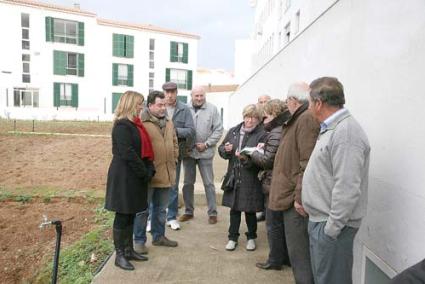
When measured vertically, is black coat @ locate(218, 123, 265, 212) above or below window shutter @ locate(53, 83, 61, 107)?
below

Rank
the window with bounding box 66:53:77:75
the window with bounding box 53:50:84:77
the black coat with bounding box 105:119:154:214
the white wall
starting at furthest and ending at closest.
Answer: the window with bounding box 66:53:77:75
the window with bounding box 53:50:84:77
the black coat with bounding box 105:119:154:214
the white wall

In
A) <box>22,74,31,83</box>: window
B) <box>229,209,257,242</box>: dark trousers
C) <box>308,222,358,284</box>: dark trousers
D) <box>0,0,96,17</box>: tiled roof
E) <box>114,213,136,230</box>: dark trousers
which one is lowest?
<box>229,209,257,242</box>: dark trousers

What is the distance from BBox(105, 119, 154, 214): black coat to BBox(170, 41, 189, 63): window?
138 feet

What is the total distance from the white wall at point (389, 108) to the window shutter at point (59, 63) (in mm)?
36926

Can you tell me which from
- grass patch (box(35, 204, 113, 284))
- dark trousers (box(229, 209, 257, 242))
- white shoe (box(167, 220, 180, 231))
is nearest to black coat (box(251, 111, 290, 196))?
dark trousers (box(229, 209, 257, 242))

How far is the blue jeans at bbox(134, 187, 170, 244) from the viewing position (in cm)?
448

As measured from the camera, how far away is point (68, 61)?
124ft

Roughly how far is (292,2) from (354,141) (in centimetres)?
1453

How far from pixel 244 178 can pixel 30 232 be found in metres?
3.39

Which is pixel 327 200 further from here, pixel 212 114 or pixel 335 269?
pixel 212 114

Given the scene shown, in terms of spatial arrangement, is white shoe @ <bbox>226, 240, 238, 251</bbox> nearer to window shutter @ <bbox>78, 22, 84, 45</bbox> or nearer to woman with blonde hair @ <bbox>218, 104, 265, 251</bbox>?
woman with blonde hair @ <bbox>218, 104, 265, 251</bbox>

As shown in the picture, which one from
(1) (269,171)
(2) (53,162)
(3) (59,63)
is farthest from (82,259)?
(3) (59,63)

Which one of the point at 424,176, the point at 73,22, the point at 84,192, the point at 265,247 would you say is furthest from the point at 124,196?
the point at 73,22

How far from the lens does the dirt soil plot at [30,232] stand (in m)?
4.88
